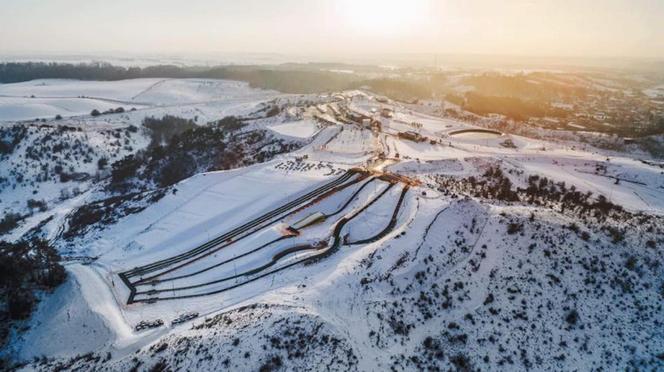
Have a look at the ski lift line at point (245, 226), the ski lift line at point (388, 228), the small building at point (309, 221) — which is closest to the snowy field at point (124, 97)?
the ski lift line at point (245, 226)

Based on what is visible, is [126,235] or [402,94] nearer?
[126,235]

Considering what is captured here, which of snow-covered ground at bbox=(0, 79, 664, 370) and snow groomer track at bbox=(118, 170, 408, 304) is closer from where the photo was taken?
snow-covered ground at bbox=(0, 79, 664, 370)

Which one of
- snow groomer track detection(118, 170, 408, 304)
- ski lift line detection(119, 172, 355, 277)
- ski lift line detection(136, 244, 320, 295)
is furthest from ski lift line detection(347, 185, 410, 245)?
ski lift line detection(119, 172, 355, 277)

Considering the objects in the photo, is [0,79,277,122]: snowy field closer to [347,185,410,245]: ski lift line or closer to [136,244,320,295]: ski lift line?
[347,185,410,245]: ski lift line

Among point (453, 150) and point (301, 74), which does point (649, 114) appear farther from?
point (301, 74)

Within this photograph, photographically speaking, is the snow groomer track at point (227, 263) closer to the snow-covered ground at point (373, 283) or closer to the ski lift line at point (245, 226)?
the ski lift line at point (245, 226)

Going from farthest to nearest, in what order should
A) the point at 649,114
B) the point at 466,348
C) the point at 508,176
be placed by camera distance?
the point at 649,114 → the point at 508,176 → the point at 466,348

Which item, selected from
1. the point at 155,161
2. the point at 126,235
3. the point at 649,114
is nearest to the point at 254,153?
the point at 155,161
